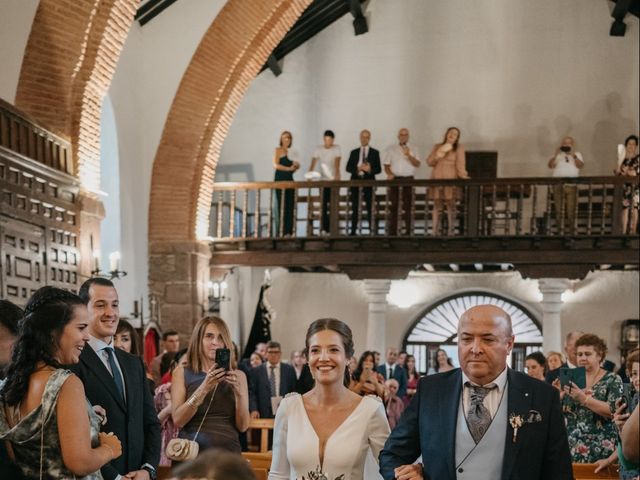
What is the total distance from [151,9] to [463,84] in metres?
7.60

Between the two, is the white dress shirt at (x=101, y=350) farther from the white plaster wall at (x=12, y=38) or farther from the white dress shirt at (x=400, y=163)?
the white dress shirt at (x=400, y=163)

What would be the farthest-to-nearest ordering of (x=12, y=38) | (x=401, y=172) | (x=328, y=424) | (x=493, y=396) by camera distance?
(x=401, y=172), (x=12, y=38), (x=328, y=424), (x=493, y=396)

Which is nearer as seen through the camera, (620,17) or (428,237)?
(428,237)

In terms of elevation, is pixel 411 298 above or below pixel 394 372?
above

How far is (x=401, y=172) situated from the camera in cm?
1549

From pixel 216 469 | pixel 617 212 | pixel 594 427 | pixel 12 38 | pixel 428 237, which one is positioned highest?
pixel 12 38

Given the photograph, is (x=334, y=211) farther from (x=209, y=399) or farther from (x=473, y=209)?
(x=209, y=399)

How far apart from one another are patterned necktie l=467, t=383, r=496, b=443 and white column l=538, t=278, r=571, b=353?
1320 centimetres

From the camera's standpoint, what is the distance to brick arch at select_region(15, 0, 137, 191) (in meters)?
9.69

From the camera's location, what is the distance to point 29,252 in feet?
29.9

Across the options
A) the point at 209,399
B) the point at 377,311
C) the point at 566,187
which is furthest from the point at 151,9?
the point at 209,399

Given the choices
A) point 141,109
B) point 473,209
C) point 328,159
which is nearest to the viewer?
point 141,109

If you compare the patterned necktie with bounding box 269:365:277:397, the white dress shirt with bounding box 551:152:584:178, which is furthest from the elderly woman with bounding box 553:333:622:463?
the white dress shirt with bounding box 551:152:584:178

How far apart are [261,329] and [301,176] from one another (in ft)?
11.5
